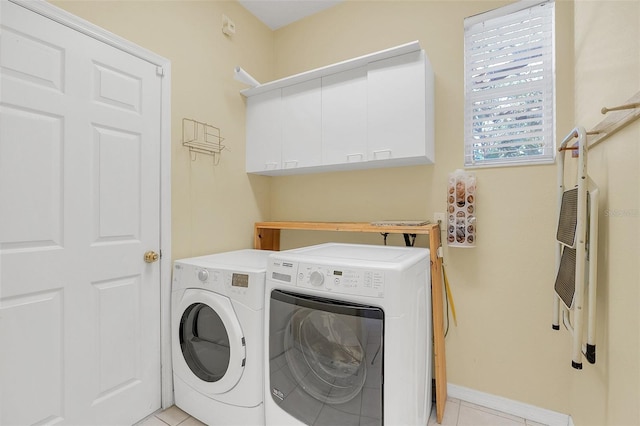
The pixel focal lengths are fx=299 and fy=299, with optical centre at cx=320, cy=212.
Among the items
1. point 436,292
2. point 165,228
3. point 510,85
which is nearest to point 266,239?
point 165,228

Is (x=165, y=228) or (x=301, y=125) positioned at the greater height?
(x=301, y=125)

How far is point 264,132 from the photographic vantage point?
7.84ft

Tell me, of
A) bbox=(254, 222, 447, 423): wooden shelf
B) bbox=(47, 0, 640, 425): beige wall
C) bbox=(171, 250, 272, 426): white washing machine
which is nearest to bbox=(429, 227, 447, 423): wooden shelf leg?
bbox=(254, 222, 447, 423): wooden shelf

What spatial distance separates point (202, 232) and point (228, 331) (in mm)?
811

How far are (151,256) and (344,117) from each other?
1.51 metres

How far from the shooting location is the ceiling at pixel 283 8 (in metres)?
2.42

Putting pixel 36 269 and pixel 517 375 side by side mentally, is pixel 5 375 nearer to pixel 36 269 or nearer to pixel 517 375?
pixel 36 269

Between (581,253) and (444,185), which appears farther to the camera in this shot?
(444,185)

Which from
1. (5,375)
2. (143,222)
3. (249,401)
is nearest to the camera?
(5,375)

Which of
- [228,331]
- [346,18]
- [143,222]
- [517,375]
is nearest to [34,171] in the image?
[143,222]

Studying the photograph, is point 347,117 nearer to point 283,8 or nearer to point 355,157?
point 355,157

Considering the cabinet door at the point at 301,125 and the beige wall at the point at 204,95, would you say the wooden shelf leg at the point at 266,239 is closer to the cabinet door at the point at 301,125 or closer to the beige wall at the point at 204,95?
the beige wall at the point at 204,95

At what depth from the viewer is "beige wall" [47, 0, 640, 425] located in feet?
3.98

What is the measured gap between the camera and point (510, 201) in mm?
1823
